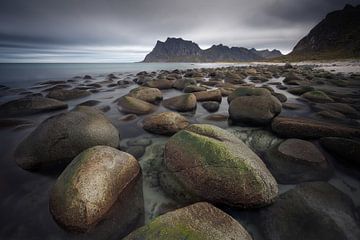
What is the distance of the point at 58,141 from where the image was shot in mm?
4215

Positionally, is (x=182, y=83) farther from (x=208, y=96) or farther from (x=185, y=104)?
(x=185, y=104)

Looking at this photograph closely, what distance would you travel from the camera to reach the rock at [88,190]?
106 inches

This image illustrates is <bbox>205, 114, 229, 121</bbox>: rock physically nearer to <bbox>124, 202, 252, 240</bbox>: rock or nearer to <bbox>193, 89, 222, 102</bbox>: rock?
<bbox>193, 89, 222, 102</bbox>: rock

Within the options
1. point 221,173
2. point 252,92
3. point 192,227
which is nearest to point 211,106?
point 252,92

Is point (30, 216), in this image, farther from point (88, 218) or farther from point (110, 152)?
point (110, 152)

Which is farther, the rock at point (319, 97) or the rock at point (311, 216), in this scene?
the rock at point (319, 97)

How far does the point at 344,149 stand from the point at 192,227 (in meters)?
3.93

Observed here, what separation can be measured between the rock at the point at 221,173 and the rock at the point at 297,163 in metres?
0.82

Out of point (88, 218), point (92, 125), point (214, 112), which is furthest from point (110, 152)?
point (214, 112)

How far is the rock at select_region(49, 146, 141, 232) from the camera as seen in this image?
270 cm

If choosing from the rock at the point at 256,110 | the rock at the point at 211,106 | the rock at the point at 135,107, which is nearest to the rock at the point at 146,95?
the rock at the point at 135,107

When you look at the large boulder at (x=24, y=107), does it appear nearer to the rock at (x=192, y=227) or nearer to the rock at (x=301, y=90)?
the rock at (x=192, y=227)

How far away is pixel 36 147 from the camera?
418 centimetres

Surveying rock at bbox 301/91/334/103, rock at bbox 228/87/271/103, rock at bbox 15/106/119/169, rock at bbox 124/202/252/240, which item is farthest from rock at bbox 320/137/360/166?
rock at bbox 301/91/334/103
